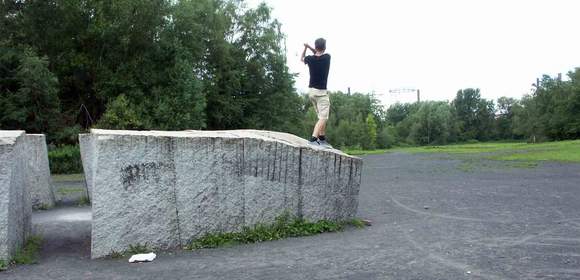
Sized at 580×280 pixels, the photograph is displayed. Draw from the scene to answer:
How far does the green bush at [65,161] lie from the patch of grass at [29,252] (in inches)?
643

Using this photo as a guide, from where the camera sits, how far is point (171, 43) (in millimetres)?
36406

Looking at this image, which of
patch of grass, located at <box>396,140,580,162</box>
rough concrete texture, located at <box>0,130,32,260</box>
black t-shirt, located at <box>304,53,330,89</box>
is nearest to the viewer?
rough concrete texture, located at <box>0,130,32,260</box>

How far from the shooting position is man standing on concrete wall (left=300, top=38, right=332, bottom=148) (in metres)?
9.62

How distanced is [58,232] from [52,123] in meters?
22.0

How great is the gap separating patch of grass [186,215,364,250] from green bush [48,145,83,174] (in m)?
18.0

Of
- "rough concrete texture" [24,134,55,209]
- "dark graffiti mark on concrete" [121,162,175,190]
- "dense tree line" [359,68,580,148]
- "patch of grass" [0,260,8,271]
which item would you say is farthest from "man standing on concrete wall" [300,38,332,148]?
"dense tree line" [359,68,580,148]

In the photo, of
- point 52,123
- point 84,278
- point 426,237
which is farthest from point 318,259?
point 52,123

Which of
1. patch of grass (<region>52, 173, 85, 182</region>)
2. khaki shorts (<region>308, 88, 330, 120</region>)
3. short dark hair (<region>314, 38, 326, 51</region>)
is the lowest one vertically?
patch of grass (<region>52, 173, 85, 182</region>)

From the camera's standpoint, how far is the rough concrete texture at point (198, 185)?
285 inches

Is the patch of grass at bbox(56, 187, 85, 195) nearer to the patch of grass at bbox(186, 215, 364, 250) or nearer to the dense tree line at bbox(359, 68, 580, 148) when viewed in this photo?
the patch of grass at bbox(186, 215, 364, 250)

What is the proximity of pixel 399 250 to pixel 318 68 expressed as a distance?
4.07m

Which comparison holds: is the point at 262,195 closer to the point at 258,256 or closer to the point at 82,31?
the point at 258,256

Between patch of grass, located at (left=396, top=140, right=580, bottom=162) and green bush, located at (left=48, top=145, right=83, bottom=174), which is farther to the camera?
patch of grass, located at (left=396, top=140, right=580, bottom=162)

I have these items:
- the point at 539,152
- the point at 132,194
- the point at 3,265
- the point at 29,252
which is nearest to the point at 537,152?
the point at 539,152
